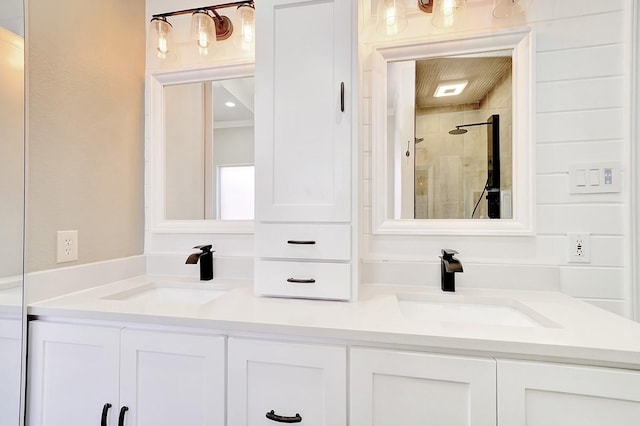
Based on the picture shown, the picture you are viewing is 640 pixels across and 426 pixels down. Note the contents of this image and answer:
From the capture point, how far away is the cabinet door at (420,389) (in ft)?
2.35

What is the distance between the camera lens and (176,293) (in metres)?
1.34

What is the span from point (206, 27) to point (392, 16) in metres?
0.86

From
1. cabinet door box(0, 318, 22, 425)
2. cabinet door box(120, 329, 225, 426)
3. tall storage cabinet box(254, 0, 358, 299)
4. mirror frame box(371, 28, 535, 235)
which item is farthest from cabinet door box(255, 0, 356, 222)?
cabinet door box(0, 318, 22, 425)

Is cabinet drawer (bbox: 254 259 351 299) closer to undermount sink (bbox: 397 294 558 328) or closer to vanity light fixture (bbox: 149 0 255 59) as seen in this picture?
undermount sink (bbox: 397 294 558 328)

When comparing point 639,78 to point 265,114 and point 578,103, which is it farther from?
point 265,114

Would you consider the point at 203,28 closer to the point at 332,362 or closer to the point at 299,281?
the point at 299,281

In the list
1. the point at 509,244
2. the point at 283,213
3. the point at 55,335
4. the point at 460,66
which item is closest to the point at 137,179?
the point at 55,335

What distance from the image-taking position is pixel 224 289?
4.23ft

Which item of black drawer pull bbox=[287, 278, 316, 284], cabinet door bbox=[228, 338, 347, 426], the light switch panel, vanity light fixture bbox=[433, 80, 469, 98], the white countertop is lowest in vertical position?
cabinet door bbox=[228, 338, 347, 426]

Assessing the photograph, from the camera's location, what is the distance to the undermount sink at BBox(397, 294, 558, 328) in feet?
3.48

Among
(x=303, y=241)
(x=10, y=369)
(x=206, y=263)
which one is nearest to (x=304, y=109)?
(x=303, y=241)

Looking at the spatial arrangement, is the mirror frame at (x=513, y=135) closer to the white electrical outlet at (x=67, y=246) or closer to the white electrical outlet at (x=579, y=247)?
the white electrical outlet at (x=579, y=247)

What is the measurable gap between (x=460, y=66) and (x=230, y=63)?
1059mm

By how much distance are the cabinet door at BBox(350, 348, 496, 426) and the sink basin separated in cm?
74
